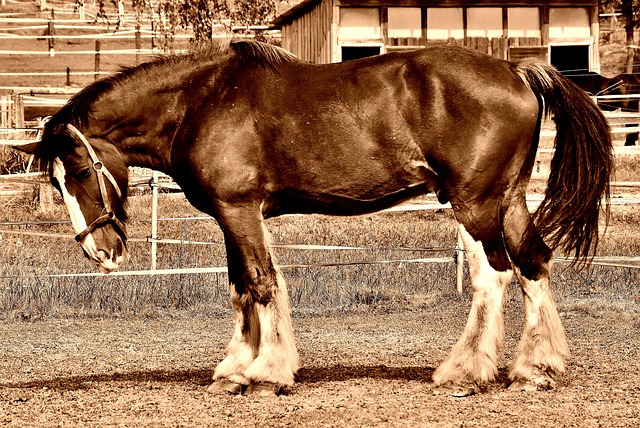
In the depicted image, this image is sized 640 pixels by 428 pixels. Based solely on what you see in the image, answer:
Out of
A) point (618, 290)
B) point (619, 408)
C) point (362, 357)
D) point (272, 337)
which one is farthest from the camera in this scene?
point (618, 290)

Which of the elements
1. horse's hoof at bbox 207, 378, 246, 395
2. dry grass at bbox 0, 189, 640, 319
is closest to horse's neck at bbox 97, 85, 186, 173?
horse's hoof at bbox 207, 378, 246, 395

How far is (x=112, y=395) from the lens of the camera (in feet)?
18.2

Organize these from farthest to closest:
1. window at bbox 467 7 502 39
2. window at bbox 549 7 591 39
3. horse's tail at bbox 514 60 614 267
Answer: window at bbox 549 7 591 39, window at bbox 467 7 502 39, horse's tail at bbox 514 60 614 267

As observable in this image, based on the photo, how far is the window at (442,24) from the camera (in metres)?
22.1

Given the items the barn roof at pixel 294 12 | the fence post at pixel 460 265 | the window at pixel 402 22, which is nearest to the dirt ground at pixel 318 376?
the fence post at pixel 460 265

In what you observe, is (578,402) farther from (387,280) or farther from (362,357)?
(387,280)

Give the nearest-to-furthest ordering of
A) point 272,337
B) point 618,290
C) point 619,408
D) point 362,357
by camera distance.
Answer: point 619,408
point 272,337
point 362,357
point 618,290

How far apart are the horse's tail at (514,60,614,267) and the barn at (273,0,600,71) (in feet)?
51.9

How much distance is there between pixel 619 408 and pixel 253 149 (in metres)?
2.54

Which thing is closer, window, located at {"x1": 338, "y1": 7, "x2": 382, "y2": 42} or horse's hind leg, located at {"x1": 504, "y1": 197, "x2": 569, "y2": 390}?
horse's hind leg, located at {"x1": 504, "y1": 197, "x2": 569, "y2": 390}

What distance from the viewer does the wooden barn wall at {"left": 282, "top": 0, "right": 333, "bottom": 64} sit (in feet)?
71.5

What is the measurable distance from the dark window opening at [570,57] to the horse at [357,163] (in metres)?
23.3

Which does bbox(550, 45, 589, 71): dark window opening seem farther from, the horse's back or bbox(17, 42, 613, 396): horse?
the horse's back

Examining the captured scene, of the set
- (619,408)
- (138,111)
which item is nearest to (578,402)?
(619,408)
